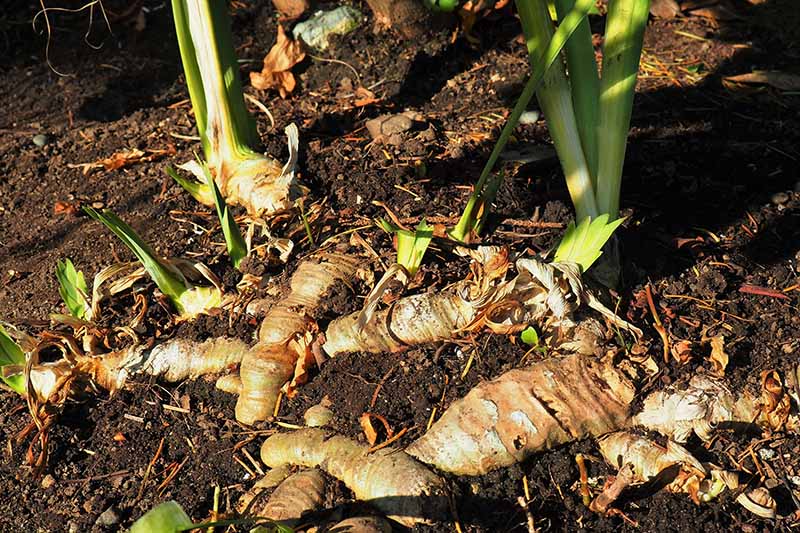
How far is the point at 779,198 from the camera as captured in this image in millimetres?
2457

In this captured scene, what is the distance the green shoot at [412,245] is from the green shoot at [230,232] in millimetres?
430

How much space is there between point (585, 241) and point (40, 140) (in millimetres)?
2156

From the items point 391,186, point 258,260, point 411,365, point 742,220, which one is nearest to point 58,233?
point 258,260

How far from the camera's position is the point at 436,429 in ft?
6.18

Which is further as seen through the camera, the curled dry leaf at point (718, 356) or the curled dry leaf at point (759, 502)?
the curled dry leaf at point (718, 356)

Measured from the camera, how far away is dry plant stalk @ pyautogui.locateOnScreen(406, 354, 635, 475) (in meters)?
1.86

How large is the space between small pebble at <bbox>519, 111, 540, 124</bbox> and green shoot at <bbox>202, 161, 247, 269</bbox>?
1.08 meters

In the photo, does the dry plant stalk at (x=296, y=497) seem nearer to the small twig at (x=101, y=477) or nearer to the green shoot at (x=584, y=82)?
the small twig at (x=101, y=477)

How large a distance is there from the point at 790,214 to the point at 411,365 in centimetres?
121

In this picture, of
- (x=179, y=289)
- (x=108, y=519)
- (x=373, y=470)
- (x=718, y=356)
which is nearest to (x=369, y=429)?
(x=373, y=470)

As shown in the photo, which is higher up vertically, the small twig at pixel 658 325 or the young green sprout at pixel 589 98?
the young green sprout at pixel 589 98

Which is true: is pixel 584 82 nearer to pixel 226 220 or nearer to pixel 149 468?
pixel 226 220

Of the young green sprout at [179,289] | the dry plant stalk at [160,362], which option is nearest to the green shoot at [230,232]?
the young green sprout at [179,289]

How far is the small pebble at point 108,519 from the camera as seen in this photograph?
1883 millimetres
